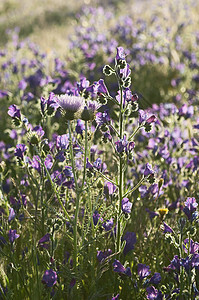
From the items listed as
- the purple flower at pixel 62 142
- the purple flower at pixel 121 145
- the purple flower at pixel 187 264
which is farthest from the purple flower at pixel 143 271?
the purple flower at pixel 62 142

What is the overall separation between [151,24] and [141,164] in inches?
232

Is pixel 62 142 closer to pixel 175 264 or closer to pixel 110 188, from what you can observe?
pixel 110 188

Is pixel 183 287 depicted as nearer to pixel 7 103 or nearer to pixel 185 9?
pixel 7 103

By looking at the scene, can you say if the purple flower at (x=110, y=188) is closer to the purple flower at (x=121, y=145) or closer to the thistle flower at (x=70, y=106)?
the purple flower at (x=121, y=145)

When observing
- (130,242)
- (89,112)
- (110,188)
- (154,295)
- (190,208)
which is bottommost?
(154,295)

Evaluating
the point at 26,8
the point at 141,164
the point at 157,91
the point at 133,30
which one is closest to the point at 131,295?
the point at 141,164

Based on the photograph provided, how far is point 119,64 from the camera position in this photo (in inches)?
70.8

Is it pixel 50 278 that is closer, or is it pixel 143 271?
pixel 50 278

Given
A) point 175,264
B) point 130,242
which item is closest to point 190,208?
point 175,264

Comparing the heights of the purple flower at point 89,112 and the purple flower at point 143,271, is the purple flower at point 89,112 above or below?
above

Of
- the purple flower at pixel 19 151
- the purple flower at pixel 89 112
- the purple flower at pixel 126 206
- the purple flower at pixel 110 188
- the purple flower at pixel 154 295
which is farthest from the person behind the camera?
the purple flower at pixel 110 188

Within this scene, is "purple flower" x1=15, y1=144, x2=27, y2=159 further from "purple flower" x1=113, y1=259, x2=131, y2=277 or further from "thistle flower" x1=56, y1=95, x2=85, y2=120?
"purple flower" x1=113, y1=259, x2=131, y2=277

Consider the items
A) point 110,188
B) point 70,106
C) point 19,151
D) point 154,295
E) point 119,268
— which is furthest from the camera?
point 110,188

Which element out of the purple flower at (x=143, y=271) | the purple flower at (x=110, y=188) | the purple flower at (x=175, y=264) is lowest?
the purple flower at (x=143, y=271)
